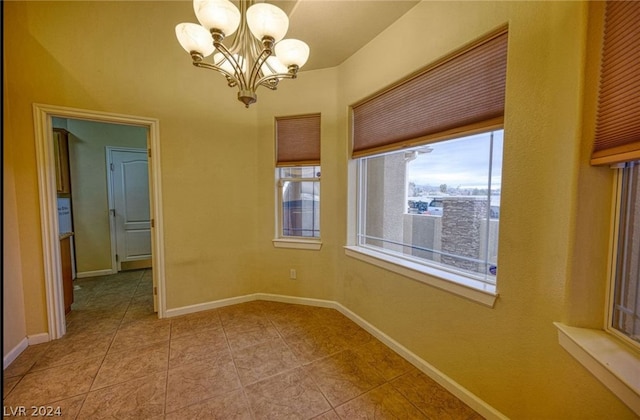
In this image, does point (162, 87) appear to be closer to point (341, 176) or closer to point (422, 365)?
point (341, 176)

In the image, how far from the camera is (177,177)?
266 centimetres

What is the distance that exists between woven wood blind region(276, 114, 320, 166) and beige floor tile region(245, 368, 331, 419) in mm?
2000

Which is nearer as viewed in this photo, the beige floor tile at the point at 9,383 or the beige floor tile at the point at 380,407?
the beige floor tile at the point at 380,407

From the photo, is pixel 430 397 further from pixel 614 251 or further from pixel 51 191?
pixel 51 191

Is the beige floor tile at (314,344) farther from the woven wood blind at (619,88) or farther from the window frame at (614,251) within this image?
the woven wood blind at (619,88)

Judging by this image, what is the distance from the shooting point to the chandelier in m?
1.28

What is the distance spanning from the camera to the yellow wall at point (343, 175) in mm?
1203

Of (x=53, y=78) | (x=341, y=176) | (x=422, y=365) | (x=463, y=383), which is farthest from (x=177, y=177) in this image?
(x=463, y=383)

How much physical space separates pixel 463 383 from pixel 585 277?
3.18 ft

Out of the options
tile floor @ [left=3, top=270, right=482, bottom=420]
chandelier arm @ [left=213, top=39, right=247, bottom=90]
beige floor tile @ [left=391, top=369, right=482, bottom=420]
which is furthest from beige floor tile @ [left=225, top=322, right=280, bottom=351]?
chandelier arm @ [left=213, top=39, right=247, bottom=90]

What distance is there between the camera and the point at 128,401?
1.63 metres

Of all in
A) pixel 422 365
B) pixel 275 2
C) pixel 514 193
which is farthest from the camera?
pixel 275 2

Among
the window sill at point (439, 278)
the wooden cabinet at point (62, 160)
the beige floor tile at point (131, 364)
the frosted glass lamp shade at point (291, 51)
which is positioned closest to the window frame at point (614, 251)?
the window sill at point (439, 278)

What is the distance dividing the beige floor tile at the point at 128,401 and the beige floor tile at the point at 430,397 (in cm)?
154
